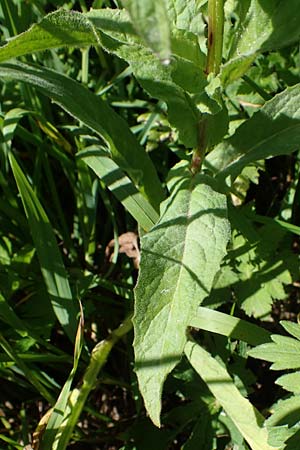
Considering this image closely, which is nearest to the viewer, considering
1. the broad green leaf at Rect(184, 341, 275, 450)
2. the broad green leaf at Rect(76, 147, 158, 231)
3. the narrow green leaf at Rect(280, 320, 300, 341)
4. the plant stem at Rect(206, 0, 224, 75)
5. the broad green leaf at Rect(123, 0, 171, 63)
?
the broad green leaf at Rect(123, 0, 171, 63)

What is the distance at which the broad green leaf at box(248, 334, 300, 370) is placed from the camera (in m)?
1.69

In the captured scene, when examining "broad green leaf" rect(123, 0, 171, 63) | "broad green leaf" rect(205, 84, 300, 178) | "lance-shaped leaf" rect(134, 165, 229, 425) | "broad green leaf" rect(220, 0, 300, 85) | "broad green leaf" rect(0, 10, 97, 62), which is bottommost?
"lance-shaped leaf" rect(134, 165, 229, 425)

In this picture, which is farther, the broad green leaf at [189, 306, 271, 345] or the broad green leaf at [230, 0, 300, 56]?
the broad green leaf at [189, 306, 271, 345]

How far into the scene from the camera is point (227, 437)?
210 cm

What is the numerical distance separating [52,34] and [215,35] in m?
0.43

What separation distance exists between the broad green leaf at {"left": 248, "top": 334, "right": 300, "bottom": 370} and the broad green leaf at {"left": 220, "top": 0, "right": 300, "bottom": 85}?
0.72m

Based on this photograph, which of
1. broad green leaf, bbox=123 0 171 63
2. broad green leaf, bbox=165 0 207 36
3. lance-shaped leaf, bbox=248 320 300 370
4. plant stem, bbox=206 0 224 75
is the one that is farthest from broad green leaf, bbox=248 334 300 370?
broad green leaf, bbox=123 0 171 63

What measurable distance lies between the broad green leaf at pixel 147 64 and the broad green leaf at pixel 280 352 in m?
0.71

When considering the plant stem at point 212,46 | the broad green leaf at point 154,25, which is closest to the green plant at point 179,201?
the plant stem at point 212,46

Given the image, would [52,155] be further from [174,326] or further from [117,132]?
[174,326]

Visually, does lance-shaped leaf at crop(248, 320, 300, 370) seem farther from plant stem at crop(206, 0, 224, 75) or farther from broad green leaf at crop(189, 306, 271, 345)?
plant stem at crop(206, 0, 224, 75)

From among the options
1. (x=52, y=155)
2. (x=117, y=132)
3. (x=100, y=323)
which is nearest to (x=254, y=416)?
(x=100, y=323)

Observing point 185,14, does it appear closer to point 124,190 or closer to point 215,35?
point 215,35

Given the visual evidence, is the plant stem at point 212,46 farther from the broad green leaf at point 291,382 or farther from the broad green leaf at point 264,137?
the broad green leaf at point 291,382
